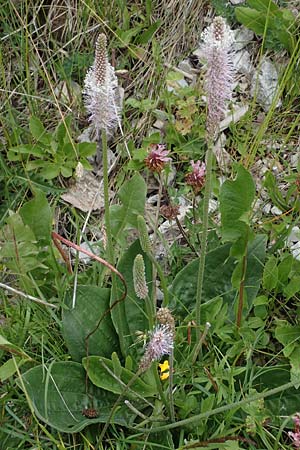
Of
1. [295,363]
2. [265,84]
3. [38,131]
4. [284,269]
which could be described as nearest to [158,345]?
[295,363]

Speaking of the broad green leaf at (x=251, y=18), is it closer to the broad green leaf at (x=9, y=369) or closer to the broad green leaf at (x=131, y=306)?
the broad green leaf at (x=131, y=306)

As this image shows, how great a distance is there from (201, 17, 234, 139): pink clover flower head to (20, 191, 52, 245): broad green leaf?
0.84m

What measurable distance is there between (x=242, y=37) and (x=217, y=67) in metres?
1.67

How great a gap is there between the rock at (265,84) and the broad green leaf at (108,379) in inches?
54.3

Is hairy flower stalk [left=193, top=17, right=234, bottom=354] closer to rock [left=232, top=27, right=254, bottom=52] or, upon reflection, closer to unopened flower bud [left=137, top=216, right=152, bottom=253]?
unopened flower bud [left=137, top=216, right=152, bottom=253]

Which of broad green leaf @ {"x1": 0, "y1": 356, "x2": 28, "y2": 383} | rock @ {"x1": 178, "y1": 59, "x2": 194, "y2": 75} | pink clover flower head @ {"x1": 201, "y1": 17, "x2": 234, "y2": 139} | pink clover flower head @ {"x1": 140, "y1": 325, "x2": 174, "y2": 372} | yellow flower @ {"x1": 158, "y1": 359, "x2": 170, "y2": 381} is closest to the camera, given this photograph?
pink clover flower head @ {"x1": 201, "y1": 17, "x2": 234, "y2": 139}

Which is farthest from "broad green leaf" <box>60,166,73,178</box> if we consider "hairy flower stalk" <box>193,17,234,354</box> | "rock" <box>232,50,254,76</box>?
"hairy flower stalk" <box>193,17,234,354</box>

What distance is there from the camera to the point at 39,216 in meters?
2.21

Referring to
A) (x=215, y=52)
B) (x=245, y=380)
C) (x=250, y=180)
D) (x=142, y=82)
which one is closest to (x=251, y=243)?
(x=250, y=180)

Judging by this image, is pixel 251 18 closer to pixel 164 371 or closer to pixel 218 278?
pixel 218 278

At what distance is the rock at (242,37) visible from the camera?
303 cm

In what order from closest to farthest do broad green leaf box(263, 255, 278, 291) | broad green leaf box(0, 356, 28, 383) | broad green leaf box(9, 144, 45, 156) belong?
broad green leaf box(0, 356, 28, 383)
broad green leaf box(263, 255, 278, 291)
broad green leaf box(9, 144, 45, 156)

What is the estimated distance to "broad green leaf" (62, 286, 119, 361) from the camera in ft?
6.81

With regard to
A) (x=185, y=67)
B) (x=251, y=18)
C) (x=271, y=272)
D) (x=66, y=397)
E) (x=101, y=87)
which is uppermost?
(x=101, y=87)
